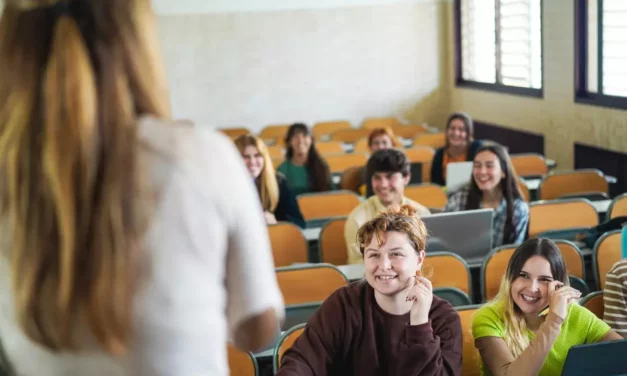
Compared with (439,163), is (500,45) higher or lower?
higher

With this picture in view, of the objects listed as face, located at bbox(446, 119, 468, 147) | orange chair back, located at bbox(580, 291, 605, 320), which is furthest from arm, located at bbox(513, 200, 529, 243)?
face, located at bbox(446, 119, 468, 147)

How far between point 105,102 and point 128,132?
49 millimetres

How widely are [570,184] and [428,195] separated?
3.45ft

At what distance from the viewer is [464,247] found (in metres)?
4.13

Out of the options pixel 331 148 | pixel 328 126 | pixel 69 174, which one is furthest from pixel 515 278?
pixel 328 126

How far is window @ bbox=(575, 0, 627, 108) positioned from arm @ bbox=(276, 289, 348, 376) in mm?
4886

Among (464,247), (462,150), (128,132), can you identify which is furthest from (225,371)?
(462,150)

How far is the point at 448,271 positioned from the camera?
12.1 feet

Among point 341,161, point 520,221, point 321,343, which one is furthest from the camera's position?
point 341,161

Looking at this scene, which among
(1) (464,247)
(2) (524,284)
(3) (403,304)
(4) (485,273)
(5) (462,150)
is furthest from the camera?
(5) (462,150)

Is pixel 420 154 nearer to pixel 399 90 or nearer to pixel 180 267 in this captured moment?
pixel 399 90

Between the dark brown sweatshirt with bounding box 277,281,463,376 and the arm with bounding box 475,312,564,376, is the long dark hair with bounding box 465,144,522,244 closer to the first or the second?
the arm with bounding box 475,312,564,376

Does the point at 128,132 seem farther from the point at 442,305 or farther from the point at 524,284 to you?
the point at 524,284

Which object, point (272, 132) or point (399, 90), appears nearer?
point (272, 132)
